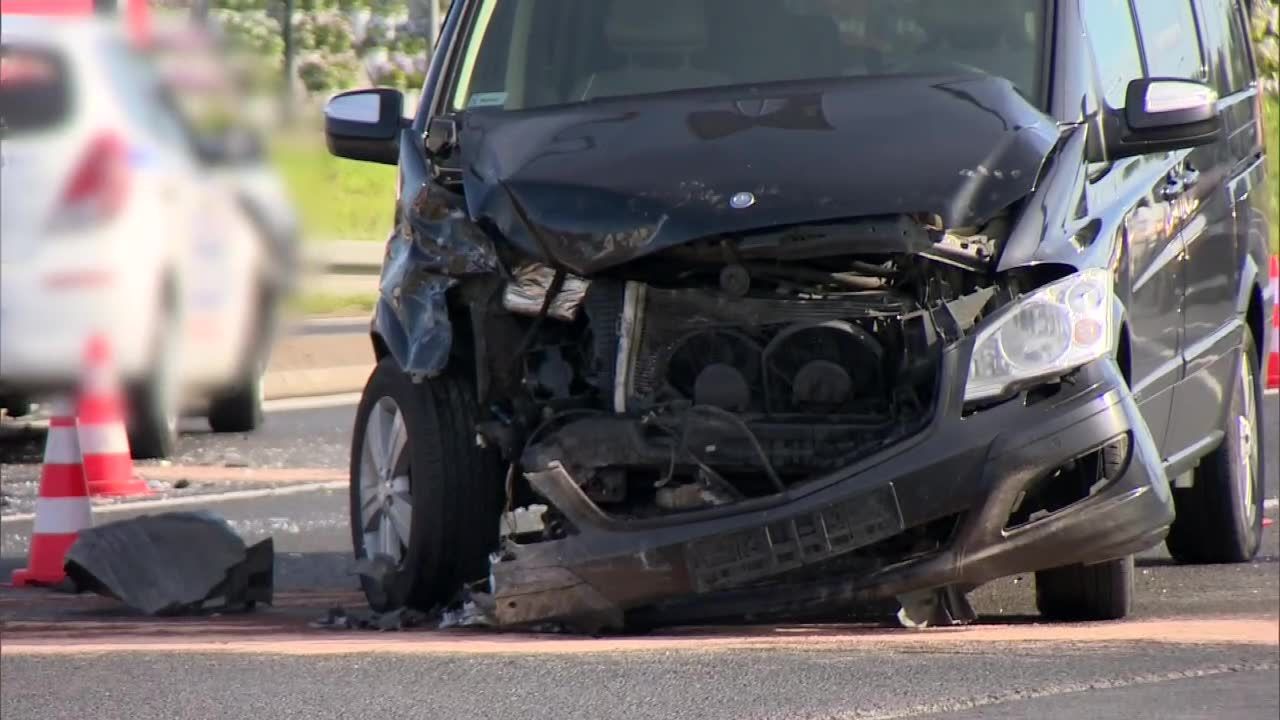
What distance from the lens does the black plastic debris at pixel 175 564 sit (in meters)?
5.52

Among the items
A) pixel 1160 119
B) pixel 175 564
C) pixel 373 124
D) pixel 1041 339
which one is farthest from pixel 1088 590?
pixel 175 564

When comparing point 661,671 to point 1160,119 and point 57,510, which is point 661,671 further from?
point 57,510

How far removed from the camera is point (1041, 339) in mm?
4355

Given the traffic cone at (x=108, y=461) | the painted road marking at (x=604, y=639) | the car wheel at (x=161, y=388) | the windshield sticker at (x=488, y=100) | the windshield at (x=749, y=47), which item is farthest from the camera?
the traffic cone at (x=108, y=461)

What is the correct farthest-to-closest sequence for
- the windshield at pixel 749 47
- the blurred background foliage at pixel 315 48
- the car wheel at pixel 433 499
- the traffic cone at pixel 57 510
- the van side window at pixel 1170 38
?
the traffic cone at pixel 57 510, the van side window at pixel 1170 38, the windshield at pixel 749 47, the car wheel at pixel 433 499, the blurred background foliage at pixel 315 48

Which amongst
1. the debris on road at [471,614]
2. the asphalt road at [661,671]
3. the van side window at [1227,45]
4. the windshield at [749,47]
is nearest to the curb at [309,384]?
the van side window at [1227,45]

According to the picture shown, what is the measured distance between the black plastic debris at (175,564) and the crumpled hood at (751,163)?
149 centimetres

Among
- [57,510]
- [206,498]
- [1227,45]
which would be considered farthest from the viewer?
[206,498]

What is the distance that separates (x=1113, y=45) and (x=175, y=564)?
9.88 feet

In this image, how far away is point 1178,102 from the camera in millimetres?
5039

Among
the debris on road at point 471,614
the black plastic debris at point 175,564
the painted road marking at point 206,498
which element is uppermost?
the debris on road at point 471,614

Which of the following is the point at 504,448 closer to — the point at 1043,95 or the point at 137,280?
the point at 1043,95

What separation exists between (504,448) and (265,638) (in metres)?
0.76

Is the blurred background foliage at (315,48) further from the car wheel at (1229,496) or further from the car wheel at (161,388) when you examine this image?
the car wheel at (1229,496)
